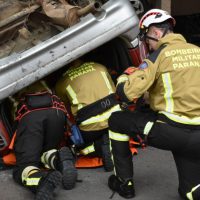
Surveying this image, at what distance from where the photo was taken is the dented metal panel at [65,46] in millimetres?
3936

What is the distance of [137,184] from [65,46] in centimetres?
123

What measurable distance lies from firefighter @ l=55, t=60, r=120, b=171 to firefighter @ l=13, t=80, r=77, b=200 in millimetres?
175

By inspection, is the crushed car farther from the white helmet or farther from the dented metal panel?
the white helmet

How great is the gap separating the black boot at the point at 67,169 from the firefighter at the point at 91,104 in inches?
17.8

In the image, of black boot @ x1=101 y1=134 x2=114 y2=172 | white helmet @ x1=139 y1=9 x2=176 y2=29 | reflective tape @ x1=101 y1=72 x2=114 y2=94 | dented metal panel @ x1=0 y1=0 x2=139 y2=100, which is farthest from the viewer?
reflective tape @ x1=101 y1=72 x2=114 y2=94

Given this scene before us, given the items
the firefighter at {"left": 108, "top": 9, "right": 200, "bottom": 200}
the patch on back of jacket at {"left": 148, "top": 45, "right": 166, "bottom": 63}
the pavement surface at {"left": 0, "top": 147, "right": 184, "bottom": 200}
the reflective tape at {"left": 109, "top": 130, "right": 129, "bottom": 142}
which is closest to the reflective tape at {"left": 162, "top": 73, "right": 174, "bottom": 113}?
the firefighter at {"left": 108, "top": 9, "right": 200, "bottom": 200}

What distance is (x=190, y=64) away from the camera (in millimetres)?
3445

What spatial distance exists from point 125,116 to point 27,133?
86 centimetres

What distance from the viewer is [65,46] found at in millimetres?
4082

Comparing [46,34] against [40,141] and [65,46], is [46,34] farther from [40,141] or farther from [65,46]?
[40,141]

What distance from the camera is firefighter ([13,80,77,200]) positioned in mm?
3799

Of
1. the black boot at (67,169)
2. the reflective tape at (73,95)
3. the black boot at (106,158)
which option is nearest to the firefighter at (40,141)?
the black boot at (67,169)

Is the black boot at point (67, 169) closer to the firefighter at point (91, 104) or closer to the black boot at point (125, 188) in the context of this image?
the black boot at point (125, 188)

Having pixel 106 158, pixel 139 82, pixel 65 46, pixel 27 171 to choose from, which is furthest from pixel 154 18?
pixel 27 171
